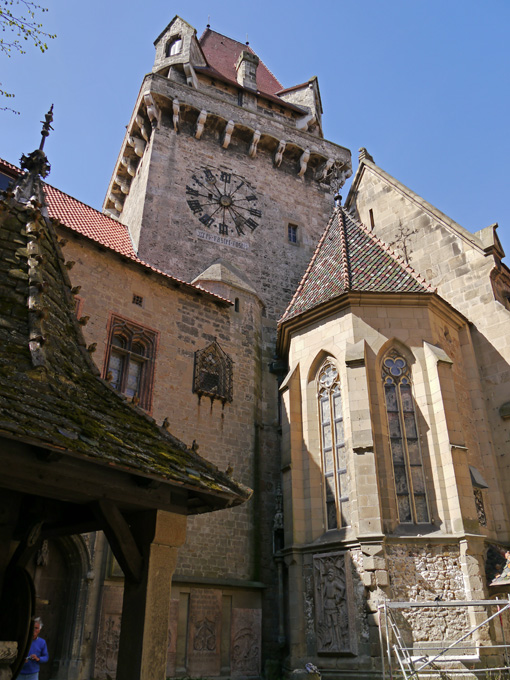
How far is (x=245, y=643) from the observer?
12484 millimetres

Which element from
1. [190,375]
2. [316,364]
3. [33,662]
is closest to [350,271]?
[316,364]

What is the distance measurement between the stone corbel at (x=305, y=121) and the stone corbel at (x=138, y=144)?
675cm

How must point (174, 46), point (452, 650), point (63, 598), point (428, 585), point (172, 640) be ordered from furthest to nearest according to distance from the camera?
point (174, 46), point (172, 640), point (63, 598), point (428, 585), point (452, 650)

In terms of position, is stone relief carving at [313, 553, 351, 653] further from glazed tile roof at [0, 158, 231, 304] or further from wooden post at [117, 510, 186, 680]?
glazed tile roof at [0, 158, 231, 304]

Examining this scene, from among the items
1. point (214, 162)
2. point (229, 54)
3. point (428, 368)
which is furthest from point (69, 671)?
point (229, 54)

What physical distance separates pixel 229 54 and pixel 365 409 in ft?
68.0

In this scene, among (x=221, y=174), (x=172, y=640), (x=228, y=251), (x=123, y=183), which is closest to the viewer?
(x=172, y=640)

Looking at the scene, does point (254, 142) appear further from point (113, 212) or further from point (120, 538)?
point (120, 538)

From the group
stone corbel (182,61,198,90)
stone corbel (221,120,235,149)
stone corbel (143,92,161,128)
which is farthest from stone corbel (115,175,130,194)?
stone corbel (182,61,198,90)

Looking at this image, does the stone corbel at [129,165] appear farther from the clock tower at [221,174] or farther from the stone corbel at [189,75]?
the stone corbel at [189,75]

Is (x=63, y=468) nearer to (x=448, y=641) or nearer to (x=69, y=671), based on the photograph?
(x=69, y=671)

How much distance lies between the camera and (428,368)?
12312 millimetres

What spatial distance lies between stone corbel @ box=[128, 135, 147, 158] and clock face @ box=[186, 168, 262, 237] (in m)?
2.25

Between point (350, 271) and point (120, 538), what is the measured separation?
32.9 ft
